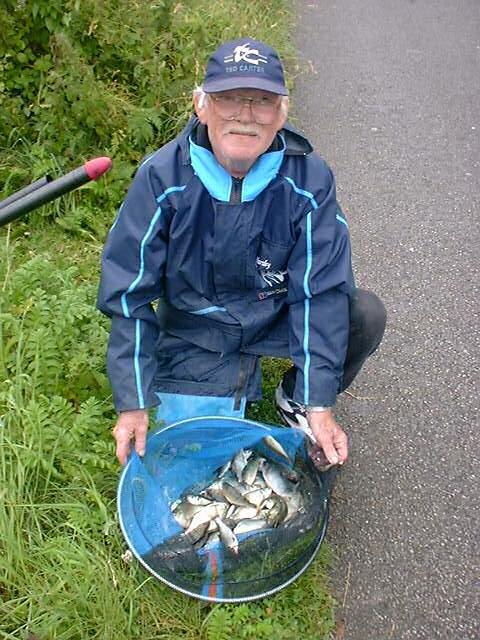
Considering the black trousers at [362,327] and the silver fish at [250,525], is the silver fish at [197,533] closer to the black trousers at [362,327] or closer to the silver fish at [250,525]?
the silver fish at [250,525]

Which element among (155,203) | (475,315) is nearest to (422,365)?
(475,315)

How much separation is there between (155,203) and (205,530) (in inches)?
44.7

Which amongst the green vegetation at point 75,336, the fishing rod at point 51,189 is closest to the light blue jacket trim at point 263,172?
the fishing rod at point 51,189

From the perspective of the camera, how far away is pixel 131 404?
2.20 m

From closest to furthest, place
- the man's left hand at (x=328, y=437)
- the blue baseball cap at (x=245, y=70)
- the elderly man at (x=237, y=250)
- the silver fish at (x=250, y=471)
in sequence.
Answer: the blue baseball cap at (x=245, y=70)
the elderly man at (x=237, y=250)
the man's left hand at (x=328, y=437)
the silver fish at (x=250, y=471)

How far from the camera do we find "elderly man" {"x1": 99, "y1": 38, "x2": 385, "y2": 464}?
2027 millimetres

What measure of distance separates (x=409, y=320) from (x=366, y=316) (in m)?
1.16

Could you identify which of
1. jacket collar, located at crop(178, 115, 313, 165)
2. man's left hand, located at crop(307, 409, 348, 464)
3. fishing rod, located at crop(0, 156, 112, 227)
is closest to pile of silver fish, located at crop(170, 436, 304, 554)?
man's left hand, located at crop(307, 409, 348, 464)

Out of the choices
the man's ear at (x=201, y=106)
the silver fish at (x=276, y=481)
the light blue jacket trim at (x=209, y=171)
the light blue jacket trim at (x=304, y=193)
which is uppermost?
the man's ear at (x=201, y=106)

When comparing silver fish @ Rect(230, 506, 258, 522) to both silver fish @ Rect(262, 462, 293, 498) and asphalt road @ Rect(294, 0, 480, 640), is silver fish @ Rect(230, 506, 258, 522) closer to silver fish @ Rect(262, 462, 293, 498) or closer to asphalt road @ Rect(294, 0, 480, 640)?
silver fish @ Rect(262, 462, 293, 498)

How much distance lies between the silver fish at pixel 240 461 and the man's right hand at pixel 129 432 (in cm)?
41

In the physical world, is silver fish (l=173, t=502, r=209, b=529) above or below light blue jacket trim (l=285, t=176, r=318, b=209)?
below

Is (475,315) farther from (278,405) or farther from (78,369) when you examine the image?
(78,369)

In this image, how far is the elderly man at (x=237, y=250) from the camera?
203cm
